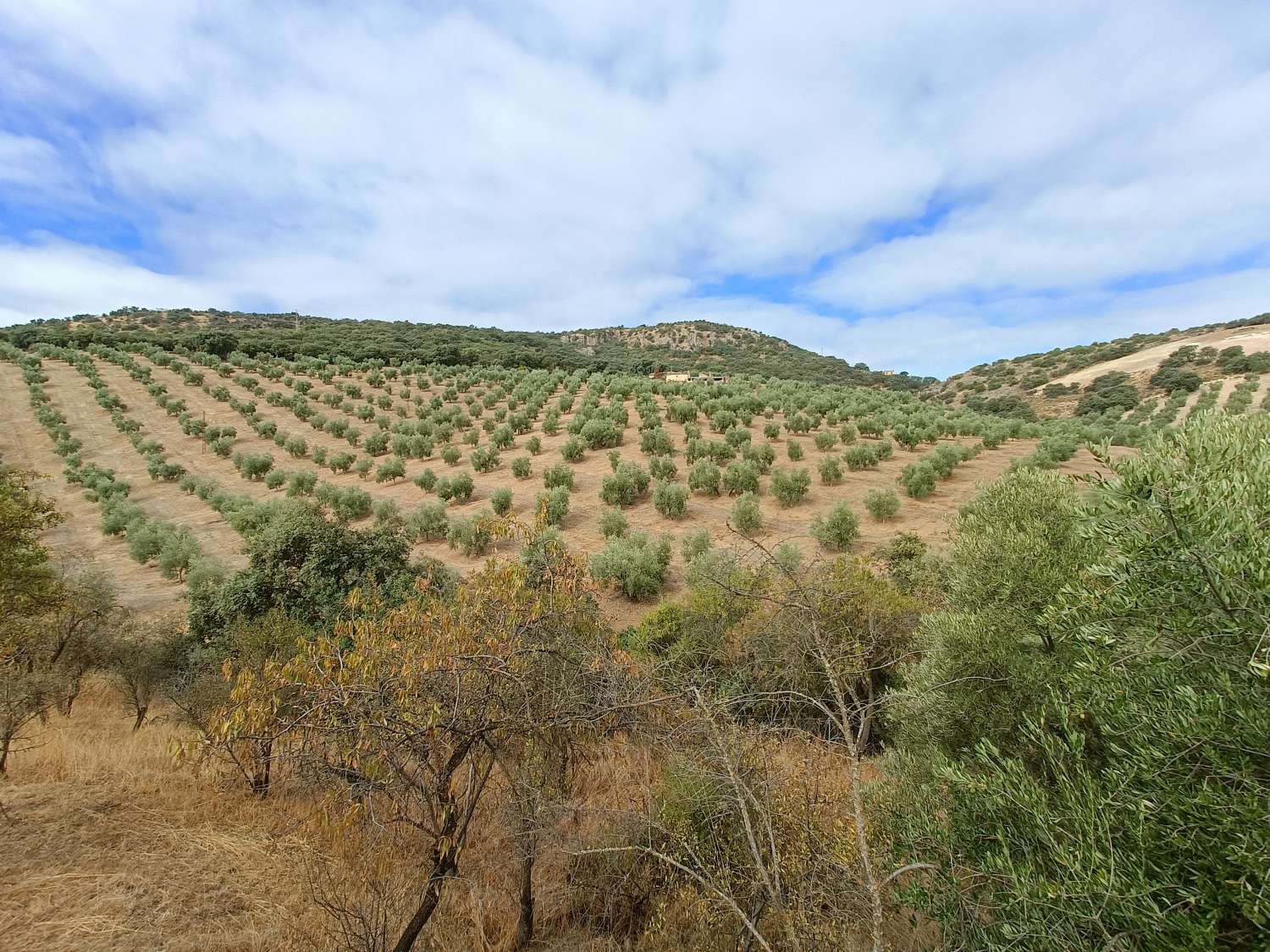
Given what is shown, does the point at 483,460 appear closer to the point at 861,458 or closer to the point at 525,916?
the point at 861,458

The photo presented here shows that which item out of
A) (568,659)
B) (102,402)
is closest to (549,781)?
(568,659)

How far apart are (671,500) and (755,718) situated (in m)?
12.4

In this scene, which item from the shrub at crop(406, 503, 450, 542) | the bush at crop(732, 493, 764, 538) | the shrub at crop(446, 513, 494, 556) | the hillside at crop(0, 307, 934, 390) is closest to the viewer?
the bush at crop(732, 493, 764, 538)

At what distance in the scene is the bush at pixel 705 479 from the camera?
72.4ft

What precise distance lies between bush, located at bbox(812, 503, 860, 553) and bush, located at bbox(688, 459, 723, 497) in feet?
19.8

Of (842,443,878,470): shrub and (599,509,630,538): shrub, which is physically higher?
(842,443,878,470): shrub

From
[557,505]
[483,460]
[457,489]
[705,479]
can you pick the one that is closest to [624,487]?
[557,505]

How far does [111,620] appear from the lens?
12.5 m

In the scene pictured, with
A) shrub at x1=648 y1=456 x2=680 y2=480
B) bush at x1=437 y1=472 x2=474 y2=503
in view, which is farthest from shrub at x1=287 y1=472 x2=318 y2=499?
shrub at x1=648 y1=456 x2=680 y2=480

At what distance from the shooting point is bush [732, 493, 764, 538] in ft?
59.3

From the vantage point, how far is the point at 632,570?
49.9ft

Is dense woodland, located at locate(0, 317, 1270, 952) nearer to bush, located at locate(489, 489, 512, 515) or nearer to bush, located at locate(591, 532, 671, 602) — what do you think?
bush, located at locate(591, 532, 671, 602)

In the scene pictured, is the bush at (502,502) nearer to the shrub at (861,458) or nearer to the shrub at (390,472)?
the shrub at (390,472)

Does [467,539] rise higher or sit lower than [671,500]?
lower
